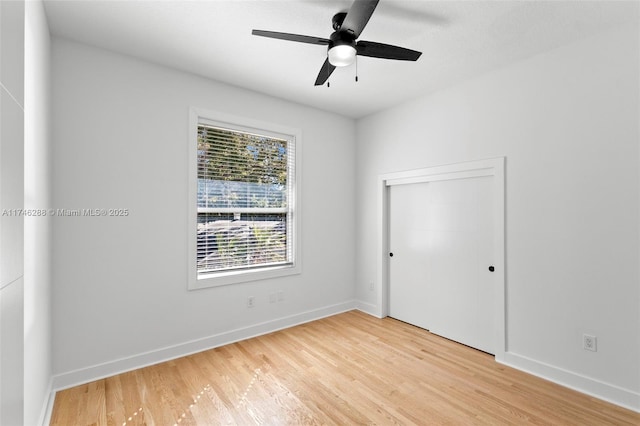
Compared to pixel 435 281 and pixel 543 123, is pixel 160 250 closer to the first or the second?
pixel 435 281

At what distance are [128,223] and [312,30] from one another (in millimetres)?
2239

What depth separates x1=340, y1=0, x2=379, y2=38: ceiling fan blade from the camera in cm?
160

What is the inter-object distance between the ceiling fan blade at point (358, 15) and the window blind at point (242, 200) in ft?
6.35

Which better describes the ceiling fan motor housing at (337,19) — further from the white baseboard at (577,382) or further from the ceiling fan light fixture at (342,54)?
the white baseboard at (577,382)

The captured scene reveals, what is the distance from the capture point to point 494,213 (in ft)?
9.79

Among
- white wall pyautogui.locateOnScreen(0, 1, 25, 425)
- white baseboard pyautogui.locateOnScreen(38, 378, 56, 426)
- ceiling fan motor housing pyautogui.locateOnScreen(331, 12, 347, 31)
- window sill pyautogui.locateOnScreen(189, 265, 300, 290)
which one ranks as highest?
ceiling fan motor housing pyautogui.locateOnScreen(331, 12, 347, 31)

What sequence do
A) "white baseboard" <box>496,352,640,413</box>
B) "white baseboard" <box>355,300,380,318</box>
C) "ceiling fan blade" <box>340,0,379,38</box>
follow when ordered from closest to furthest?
"ceiling fan blade" <box>340,0,379,38</box>
"white baseboard" <box>496,352,640,413</box>
"white baseboard" <box>355,300,380,318</box>

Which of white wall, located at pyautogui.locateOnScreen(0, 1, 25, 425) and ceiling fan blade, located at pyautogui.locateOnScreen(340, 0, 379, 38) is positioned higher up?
ceiling fan blade, located at pyautogui.locateOnScreen(340, 0, 379, 38)

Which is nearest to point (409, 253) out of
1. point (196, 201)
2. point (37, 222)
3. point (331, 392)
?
point (331, 392)

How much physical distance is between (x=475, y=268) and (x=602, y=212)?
1.15m

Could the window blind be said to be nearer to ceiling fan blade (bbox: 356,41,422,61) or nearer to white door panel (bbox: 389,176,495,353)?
white door panel (bbox: 389,176,495,353)

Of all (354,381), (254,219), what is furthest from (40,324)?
(354,381)

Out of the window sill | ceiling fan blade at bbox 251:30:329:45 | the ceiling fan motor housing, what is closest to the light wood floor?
the window sill

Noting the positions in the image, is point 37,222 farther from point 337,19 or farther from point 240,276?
point 337,19
